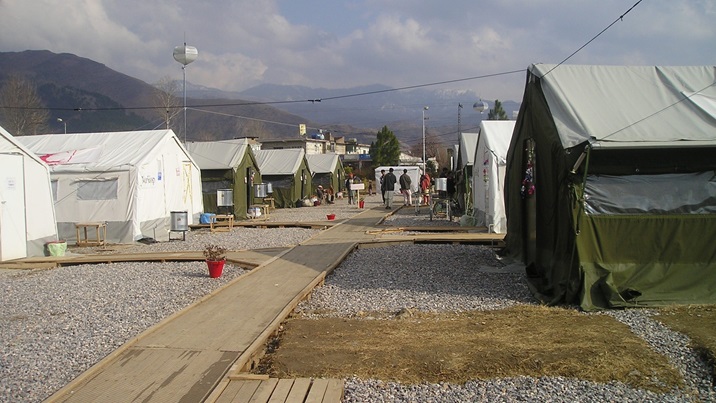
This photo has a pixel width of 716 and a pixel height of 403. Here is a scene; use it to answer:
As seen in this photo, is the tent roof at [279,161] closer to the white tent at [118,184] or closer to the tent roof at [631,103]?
the white tent at [118,184]

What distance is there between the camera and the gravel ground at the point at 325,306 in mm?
4348

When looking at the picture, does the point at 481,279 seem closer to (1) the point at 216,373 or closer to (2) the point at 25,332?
(1) the point at 216,373

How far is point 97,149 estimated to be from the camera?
1695 centimetres

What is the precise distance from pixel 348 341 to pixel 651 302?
379 cm

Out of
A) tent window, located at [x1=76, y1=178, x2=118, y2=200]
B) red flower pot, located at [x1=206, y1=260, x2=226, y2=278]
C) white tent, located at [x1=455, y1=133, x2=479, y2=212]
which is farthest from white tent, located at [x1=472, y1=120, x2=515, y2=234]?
tent window, located at [x1=76, y1=178, x2=118, y2=200]

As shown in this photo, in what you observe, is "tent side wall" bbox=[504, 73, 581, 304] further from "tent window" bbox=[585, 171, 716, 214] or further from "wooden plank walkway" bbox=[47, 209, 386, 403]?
"wooden plank walkway" bbox=[47, 209, 386, 403]

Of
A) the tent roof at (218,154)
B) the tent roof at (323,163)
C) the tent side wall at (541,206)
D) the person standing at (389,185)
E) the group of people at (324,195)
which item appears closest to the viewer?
the tent side wall at (541,206)

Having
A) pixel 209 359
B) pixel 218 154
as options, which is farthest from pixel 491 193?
pixel 218 154

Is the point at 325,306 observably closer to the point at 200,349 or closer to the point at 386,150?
the point at 200,349

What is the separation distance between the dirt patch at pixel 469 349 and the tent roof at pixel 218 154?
697 inches

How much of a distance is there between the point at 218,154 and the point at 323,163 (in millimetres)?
15149

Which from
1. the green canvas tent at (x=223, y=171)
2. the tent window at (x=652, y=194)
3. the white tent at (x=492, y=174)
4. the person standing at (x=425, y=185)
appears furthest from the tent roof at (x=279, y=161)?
the tent window at (x=652, y=194)

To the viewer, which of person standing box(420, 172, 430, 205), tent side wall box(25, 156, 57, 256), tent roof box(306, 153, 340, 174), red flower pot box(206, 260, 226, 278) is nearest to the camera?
red flower pot box(206, 260, 226, 278)

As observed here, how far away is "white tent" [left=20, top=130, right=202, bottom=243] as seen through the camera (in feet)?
50.3
